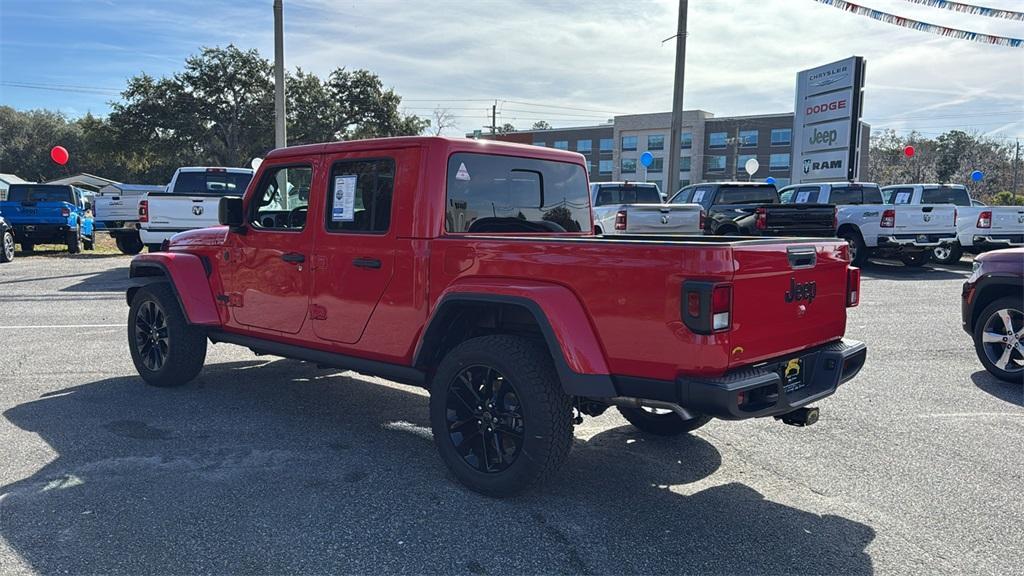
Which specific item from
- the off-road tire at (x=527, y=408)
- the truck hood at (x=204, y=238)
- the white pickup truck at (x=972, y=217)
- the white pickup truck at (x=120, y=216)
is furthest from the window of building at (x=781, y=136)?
the off-road tire at (x=527, y=408)

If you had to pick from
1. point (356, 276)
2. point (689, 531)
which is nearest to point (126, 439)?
point (356, 276)

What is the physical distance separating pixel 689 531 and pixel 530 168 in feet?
8.25

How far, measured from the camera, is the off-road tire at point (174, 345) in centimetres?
568

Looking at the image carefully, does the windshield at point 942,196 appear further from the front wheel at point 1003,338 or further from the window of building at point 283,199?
the window of building at point 283,199

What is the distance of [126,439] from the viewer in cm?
464

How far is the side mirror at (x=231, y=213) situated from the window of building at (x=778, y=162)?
76.8 meters

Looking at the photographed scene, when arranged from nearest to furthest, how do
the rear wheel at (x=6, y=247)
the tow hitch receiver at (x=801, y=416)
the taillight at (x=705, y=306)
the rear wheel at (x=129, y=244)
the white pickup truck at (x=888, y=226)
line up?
the taillight at (x=705, y=306), the tow hitch receiver at (x=801, y=416), the white pickup truck at (x=888, y=226), the rear wheel at (x=6, y=247), the rear wheel at (x=129, y=244)

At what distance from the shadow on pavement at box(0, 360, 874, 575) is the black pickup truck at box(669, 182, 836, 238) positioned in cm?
1023

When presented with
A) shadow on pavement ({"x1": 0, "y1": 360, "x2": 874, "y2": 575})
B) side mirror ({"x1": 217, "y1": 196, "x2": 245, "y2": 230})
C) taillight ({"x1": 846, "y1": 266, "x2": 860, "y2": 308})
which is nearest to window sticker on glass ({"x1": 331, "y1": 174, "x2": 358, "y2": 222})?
side mirror ({"x1": 217, "y1": 196, "x2": 245, "y2": 230})

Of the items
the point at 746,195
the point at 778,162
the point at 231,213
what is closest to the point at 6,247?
the point at 231,213

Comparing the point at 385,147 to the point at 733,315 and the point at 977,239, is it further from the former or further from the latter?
the point at 977,239

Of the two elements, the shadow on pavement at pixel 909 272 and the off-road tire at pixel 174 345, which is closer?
the off-road tire at pixel 174 345

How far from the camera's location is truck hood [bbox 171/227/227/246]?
5551mm

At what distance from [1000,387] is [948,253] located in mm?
12596
